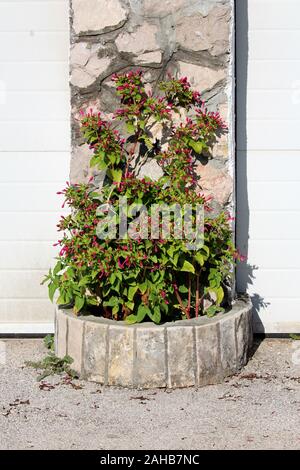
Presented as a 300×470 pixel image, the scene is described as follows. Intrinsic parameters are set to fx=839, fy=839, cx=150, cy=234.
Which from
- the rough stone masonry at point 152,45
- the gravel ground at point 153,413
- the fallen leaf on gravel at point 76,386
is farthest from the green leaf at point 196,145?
the fallen leaf on gravel at point 76,386

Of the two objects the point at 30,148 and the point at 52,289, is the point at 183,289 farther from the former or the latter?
the point at 30,148

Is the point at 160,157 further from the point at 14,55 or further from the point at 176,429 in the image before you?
the point at 176,429

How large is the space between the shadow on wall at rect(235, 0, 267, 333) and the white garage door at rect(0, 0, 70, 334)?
1201mm

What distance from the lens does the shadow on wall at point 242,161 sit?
19.0 feet

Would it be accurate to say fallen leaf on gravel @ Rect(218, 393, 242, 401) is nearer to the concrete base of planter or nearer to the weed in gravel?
the concrete base of planter

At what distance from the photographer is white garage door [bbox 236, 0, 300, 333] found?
229 inches

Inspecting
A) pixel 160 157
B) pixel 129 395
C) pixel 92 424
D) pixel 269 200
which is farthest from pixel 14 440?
pixel 269 200

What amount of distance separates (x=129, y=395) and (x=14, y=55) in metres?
2.54

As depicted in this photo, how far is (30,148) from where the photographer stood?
235 inches

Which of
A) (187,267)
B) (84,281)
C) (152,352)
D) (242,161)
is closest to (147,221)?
(187,267)

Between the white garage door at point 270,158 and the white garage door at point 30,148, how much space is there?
1.27 meters

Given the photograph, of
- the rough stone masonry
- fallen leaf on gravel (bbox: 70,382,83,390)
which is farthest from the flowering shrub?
fallen leaf on gravel (bbox: 70,382,83,390)

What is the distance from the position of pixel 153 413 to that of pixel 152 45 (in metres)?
2.31

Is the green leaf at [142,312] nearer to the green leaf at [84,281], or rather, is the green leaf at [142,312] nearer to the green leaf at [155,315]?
the green leaf at [155,315]
